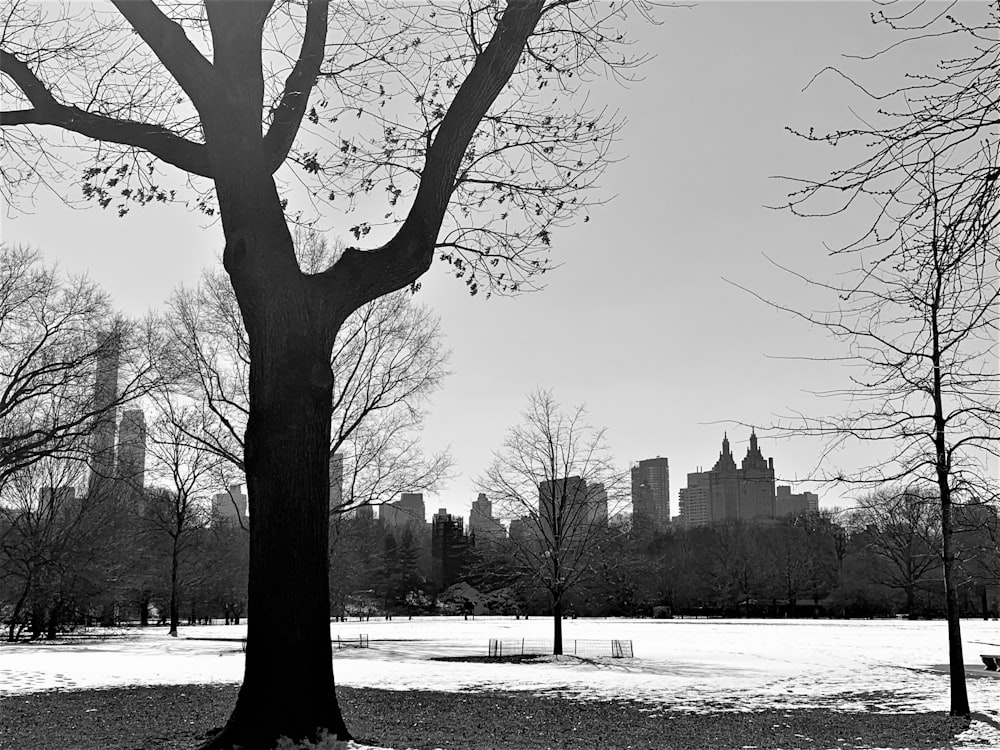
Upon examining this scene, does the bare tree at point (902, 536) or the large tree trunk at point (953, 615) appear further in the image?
the bare tree at point (902, 536)

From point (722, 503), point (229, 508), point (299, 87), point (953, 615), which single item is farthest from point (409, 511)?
point (722, 503)

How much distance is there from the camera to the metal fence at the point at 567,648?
2659cm

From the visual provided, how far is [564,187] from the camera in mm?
8773

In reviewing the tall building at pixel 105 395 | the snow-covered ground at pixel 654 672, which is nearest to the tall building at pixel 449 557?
the snow-covered ground at pixel 654 672

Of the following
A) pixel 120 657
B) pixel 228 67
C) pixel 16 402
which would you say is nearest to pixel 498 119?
pixel 228 67

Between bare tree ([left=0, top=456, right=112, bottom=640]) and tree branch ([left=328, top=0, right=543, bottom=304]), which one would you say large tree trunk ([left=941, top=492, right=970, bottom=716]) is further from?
bare tree ([left=0, top=456, right=112, bottom=640])

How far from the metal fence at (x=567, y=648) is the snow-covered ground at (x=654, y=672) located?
0.58 meters

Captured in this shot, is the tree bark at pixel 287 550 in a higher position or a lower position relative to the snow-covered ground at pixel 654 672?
higher

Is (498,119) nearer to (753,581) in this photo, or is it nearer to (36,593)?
(36,593)

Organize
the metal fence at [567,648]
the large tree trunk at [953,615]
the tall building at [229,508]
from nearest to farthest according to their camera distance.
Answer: the large tree trunk at [953,615] < the metal fence at [567,648] < the tall building at [229,508]

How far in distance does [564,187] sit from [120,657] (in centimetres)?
2117

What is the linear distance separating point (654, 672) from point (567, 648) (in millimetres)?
9372

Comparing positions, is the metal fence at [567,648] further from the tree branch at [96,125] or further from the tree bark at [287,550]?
the tree branch at [96,125]

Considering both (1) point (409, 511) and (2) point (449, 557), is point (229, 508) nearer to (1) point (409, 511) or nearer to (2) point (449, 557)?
(2) point (449, 557)
